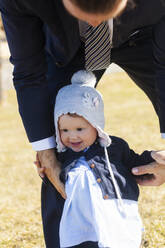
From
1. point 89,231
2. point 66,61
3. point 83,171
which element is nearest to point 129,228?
point 89,231

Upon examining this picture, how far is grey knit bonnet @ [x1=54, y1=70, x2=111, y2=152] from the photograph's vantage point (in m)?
2.54

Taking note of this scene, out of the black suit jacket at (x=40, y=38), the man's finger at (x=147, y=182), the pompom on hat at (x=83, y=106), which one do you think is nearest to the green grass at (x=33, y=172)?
the man's finger at (x=147, y=182)

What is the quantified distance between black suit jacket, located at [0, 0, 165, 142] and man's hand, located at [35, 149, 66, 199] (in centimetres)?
9

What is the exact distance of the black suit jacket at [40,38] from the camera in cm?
233

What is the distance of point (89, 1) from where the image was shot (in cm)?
184

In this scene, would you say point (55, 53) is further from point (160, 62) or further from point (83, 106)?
point (160, 62)

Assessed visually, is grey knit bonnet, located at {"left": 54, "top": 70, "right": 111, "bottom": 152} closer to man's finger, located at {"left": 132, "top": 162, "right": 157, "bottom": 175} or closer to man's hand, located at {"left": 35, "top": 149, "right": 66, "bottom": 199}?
man's hand, located at {"left": 35, "top": 149, "right": 66, "bottom": 199}

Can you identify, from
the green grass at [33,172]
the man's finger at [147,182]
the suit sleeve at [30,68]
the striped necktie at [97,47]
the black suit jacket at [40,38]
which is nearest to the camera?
the black suit jacket at [40,38]

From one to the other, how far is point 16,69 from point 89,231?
87cm

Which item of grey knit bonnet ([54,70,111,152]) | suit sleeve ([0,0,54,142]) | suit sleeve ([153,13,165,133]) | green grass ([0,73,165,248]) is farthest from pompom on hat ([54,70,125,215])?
green grass ([0,73,165,248])

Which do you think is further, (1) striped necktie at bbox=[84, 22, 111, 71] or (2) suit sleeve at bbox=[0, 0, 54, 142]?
(1) striped necktie at bbox=[84, 22, 111, 71]

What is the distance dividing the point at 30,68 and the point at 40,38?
0.52ft

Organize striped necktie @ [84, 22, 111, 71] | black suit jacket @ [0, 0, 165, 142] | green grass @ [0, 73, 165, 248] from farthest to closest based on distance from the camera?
1. green grass @ [0, 73, 165, 248]
2. striped necktie @ [84, 22, 111, 71]
3. black suit jacket @ [0, 0, 165, 142]

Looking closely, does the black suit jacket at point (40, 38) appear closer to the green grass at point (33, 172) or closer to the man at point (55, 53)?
the man at point (55, 53)
